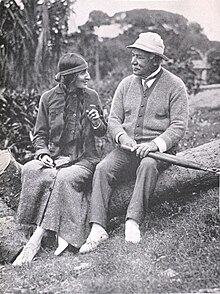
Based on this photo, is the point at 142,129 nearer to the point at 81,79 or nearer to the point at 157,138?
the point at 157,138

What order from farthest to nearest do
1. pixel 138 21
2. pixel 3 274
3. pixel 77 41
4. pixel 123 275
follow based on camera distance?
pixel 77 41, pixel 138 21, pixel 3 274, pixel 123 275

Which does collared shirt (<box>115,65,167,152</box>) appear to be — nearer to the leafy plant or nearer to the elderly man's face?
the elderly man's face

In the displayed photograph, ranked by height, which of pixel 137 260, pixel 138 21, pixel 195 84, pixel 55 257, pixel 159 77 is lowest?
pixel 55 257

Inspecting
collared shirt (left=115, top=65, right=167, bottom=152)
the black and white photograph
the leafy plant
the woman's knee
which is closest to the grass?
the black and white photograph

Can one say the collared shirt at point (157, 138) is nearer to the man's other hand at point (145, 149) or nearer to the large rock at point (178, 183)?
the man's other hand at point (145, 149)

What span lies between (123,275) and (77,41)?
7.71 ft

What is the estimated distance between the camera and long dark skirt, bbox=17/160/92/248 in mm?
3125

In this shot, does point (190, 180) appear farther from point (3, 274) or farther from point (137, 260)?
point (3, 274)

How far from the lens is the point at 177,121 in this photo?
3.12m

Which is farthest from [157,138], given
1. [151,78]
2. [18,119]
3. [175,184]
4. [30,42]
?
[18,119]

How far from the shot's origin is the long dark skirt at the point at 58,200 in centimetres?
312

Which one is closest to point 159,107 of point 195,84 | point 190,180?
point 190,180

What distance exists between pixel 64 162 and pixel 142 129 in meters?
0.58

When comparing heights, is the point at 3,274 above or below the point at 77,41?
below
